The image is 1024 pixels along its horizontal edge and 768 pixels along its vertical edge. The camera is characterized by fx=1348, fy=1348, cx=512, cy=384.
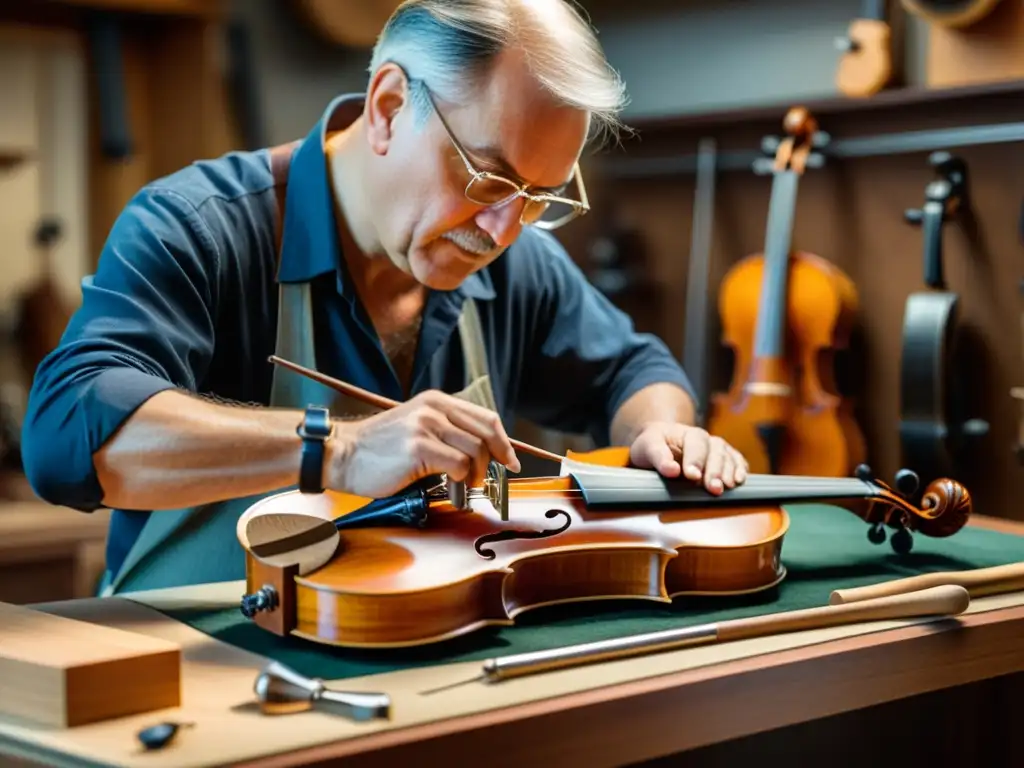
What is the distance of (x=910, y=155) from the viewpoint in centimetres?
309

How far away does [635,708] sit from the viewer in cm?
113

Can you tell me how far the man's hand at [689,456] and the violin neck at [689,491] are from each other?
0.01 m

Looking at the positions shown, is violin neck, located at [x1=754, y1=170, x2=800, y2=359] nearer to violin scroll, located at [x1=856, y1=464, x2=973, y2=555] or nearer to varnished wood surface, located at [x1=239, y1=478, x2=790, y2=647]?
violin scroll, located at [x1=856, y1=464, x2=973, y2=555]

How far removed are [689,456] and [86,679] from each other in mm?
789

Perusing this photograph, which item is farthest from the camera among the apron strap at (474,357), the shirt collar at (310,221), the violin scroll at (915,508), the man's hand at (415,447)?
the apron strap at (474,357)

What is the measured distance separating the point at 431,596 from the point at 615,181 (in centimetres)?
265

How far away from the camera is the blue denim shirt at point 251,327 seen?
1394mm

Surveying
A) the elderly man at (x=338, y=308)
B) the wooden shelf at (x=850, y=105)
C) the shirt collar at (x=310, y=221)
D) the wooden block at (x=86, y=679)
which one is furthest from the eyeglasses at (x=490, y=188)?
the wooden shelf at (x=850, y=105)

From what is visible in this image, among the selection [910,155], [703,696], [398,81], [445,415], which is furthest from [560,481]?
[910,155]

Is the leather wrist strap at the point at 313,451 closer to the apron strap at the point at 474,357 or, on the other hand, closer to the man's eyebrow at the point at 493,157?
the man's eyebrow at the point at 493,157

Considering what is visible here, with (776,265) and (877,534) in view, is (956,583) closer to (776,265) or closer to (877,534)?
(877,534)

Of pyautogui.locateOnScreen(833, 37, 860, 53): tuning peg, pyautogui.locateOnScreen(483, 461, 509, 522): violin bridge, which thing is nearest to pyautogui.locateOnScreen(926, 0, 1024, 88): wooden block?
pyautogui.locateOnScreen(833, 37, 860, 53): tuning peg

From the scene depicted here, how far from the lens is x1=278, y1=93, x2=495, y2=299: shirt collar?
1.77 metres

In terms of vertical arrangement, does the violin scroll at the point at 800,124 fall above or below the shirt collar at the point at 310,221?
above
